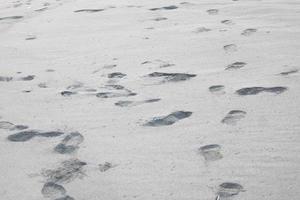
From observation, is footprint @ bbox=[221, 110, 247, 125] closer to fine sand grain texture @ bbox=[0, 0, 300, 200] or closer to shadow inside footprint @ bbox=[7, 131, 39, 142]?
fine sand grain texture @ bbox=[0, 0, 300, 200]

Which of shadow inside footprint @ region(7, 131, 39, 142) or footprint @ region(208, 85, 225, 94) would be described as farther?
footprint @ region(208, 85, 225, 94)

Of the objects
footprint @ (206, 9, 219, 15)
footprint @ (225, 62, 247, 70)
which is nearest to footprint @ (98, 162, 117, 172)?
footprint @ (225, 62, 247, 70)

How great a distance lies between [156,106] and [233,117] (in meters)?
0.48

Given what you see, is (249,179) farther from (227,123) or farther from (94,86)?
(94,86)

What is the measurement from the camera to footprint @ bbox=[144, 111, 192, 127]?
2698 millimetres

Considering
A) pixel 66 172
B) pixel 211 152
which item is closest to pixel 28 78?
pixel 66 172

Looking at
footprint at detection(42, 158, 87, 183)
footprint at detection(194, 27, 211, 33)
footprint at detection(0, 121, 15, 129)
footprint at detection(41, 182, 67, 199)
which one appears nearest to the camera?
footprint at detection(41, 182, 67, 199)

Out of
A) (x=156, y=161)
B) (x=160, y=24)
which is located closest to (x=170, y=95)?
(x=156, y=161)

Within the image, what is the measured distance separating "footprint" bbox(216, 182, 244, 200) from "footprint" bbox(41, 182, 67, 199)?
2.21 ft

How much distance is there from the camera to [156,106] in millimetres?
2908

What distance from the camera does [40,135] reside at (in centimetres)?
268

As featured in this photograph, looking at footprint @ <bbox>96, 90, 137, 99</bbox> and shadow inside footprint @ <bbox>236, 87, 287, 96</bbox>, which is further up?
shadow inside footprint @ <bbox>236, 87, 287, 96</bbox>

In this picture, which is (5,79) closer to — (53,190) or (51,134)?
(51,134)

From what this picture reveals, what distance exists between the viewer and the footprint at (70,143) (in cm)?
251
